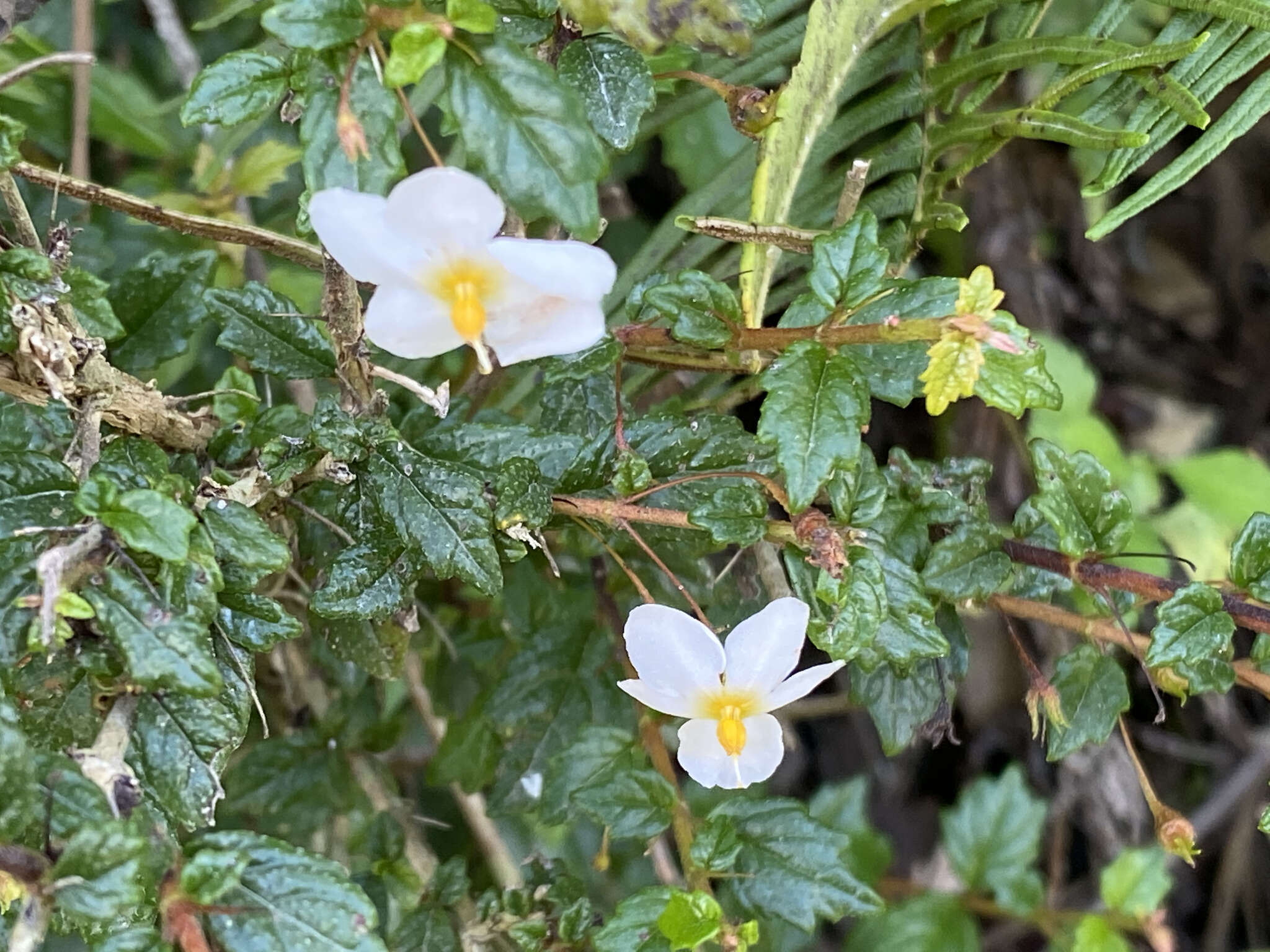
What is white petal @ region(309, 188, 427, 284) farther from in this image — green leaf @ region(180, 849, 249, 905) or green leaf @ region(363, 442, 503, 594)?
green leaf @ region(180, 849, 249, 905)

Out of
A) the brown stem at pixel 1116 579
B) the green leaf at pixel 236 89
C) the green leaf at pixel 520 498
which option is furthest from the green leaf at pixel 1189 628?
the green leaf at pixel 236 89

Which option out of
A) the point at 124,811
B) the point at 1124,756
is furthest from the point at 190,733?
the point at 1124,756

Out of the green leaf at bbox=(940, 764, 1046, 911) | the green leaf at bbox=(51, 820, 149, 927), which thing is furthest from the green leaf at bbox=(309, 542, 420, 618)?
the green leaf at bbox=(940, 764, 1046, 911)

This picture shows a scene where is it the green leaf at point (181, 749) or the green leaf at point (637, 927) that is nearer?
the green leaf at point (181, 749)

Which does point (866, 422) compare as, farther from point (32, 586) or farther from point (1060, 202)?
point (1060, 202)

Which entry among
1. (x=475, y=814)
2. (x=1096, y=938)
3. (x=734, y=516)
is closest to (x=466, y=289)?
(x=734, y=516)

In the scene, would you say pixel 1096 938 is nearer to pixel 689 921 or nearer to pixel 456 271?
pixel 689 921

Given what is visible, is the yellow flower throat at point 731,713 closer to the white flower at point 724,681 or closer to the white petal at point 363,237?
the white flower at point 724,681
